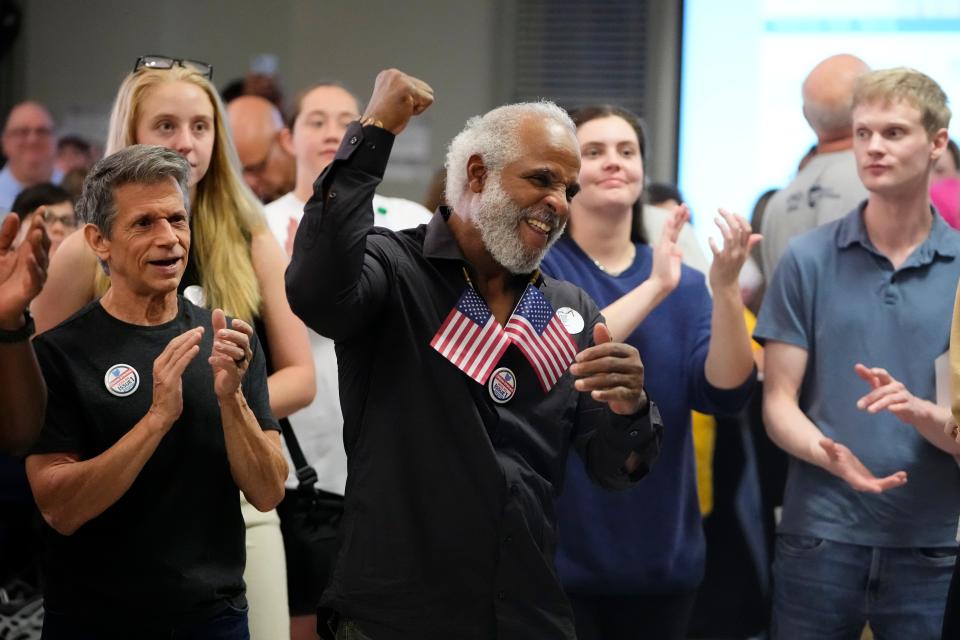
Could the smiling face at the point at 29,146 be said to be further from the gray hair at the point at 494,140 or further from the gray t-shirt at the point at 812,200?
the gray hair at the point at 494,140

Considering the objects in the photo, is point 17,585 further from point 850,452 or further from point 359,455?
point 850,452

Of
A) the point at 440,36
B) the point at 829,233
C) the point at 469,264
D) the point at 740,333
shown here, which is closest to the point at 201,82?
the point at 469,264

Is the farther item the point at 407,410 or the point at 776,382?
the point at 776,382

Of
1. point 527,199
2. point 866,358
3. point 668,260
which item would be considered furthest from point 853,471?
point 527,199

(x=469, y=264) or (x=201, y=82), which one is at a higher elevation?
(x=201, y=82)

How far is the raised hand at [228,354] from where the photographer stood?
2242 millimetres

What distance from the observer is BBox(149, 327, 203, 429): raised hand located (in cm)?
225

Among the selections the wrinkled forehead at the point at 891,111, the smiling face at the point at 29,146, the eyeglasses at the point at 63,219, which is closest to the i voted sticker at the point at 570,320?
the wrinkled forehead at the point at 891,111

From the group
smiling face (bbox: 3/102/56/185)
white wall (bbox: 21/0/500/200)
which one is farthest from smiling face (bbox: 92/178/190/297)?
white wall (bbox: 21/0/500/200)

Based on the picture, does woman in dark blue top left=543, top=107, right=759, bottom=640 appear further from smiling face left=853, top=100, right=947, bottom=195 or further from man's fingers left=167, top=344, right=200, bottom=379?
man's fingers left=167, top=344, right=200, bottom=379

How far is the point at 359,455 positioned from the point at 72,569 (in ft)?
1.85

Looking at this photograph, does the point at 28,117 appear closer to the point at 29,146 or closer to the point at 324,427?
the point at 29,146

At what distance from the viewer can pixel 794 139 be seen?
21.3 feet

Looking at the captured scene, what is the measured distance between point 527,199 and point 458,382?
35cm
